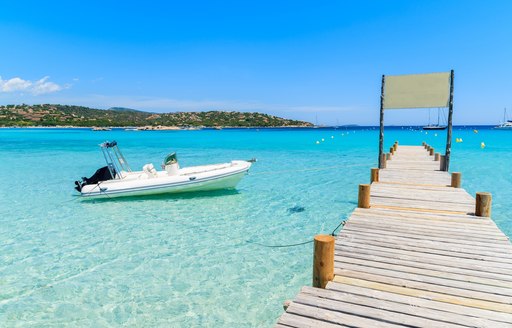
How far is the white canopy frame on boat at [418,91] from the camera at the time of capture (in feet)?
40.1

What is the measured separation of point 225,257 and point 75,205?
8581 mm

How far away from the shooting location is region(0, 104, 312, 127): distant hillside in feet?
493

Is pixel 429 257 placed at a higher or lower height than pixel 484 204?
lower

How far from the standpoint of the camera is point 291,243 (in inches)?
362

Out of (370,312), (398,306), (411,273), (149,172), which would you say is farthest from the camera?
(149,172)

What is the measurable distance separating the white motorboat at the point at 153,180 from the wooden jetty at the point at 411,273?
7.58m

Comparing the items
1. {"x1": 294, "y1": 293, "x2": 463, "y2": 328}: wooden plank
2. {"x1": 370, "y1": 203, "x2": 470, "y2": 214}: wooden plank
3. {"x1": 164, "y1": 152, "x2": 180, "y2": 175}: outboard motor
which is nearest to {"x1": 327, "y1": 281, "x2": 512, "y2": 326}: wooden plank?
{"x1": 294, "y1": 293, "x2": 463, "y2": 328}: wooden plank

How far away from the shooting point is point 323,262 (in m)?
4.17

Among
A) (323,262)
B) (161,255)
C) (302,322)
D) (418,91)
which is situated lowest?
(161,255)

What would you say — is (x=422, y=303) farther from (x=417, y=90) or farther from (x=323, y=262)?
(x=417, y=90)

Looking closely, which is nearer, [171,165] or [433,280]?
[433,280]

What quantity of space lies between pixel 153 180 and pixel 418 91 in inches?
441

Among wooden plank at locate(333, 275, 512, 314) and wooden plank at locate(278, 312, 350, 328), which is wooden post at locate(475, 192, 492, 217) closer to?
wooden plank at locate(333, 275, 512, 314)

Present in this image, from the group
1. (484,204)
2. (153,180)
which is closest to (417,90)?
(484,204)
